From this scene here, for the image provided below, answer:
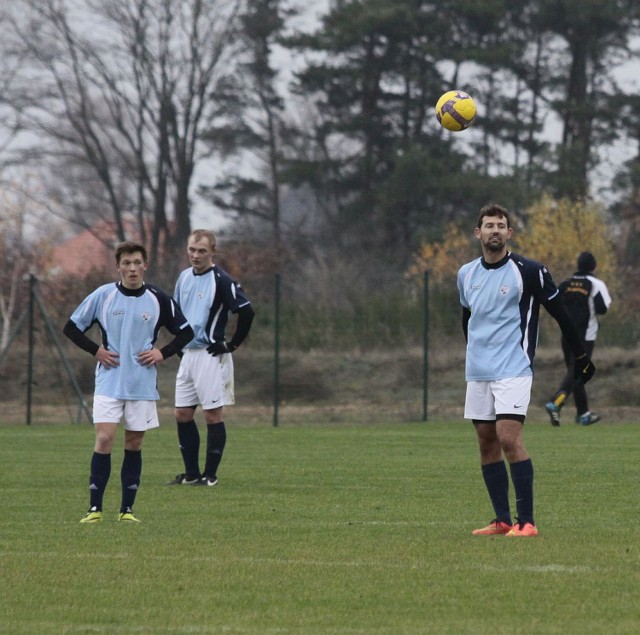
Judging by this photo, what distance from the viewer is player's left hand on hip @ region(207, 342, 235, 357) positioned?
12.4 m

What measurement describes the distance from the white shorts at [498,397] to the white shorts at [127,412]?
2174mm

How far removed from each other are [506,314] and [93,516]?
3.05 m

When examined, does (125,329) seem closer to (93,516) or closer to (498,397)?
(93,516)

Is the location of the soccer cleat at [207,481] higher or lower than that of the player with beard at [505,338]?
lower

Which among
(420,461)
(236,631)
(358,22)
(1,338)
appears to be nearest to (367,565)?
(236,631)

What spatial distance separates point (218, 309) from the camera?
12484 mm

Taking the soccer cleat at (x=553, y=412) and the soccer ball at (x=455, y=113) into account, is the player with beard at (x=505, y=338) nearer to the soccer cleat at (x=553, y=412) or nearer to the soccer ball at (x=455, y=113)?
the soccer ball at (x=455, y=113)

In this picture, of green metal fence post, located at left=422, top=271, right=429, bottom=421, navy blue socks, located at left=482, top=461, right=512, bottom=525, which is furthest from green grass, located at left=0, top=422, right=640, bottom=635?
green metal fence post, located at left=422, top=271, right=429, bottom=421

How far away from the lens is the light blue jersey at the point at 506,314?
8.73 metres

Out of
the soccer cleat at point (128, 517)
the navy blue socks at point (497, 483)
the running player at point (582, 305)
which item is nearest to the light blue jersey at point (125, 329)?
the soccer cleat at point (128, 517)

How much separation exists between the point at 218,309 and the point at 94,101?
36.0m

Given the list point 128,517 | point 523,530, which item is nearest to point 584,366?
point 523,530

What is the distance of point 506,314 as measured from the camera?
28.8ft

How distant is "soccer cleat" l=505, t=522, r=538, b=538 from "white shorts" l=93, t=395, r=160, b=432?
249 centimetres
